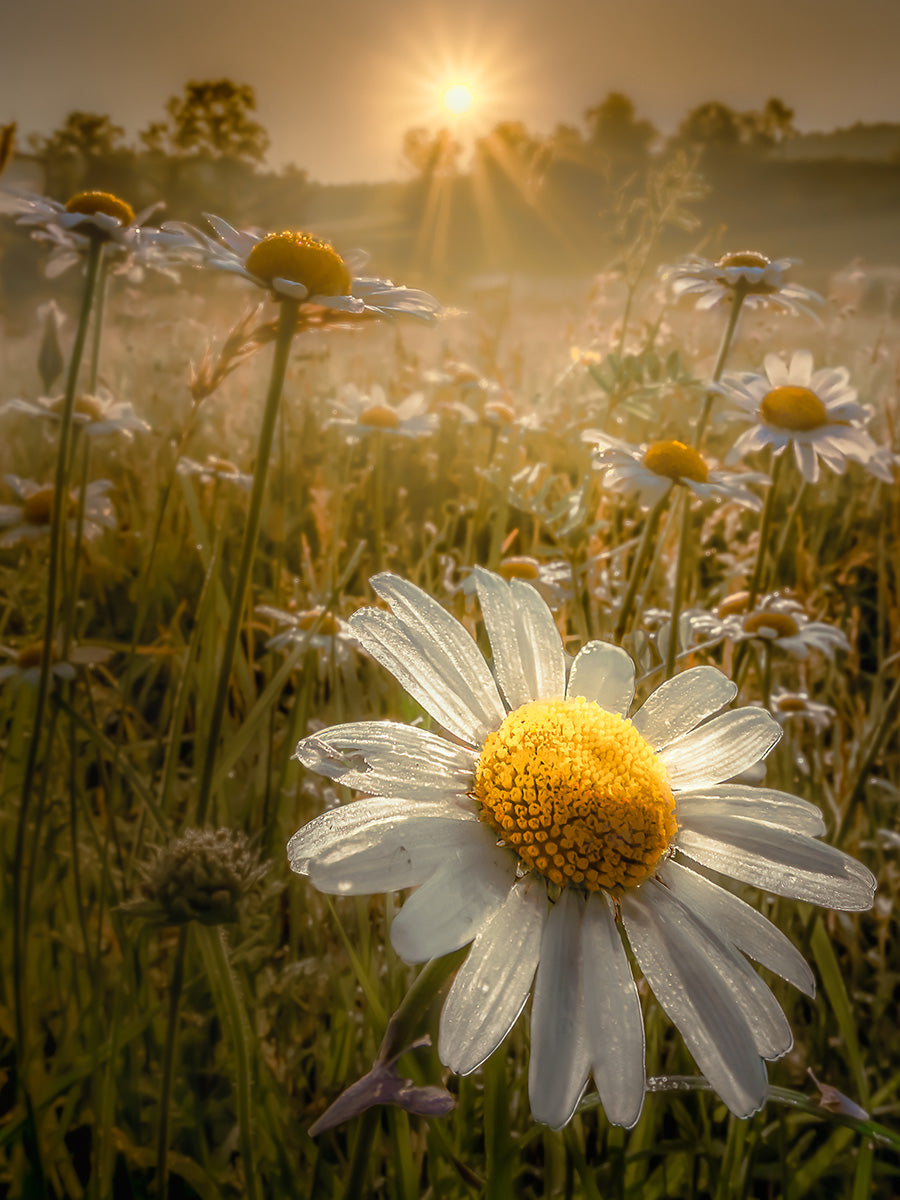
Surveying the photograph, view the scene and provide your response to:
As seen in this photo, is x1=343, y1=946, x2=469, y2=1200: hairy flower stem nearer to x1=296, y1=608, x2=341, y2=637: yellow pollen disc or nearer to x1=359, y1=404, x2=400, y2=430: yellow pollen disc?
x1=296, y1=608, x2=341, y2=637: yellow pollen disc

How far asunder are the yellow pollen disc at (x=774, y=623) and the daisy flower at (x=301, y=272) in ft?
2.17

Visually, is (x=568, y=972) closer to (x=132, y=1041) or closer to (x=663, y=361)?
(x=132, y=1041)

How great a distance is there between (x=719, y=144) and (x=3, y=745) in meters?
20.1

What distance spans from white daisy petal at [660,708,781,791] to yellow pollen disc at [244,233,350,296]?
Result: 0.49 meters

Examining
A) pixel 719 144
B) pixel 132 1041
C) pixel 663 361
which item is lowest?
pixel 132 1041

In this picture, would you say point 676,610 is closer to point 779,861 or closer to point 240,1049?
point 779,861

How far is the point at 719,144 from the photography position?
58.2 ft

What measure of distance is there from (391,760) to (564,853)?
119 mm

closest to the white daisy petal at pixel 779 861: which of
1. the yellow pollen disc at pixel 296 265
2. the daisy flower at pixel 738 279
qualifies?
the yellow pollen disc at pixel 296 265

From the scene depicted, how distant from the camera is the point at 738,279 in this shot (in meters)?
1.29

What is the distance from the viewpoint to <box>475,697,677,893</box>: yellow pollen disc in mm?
516

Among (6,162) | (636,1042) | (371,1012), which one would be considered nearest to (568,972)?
(636,1042)

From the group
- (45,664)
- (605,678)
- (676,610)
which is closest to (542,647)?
(605,678)

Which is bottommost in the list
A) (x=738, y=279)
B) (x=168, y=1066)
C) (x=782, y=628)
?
(x=168, y=1066)
